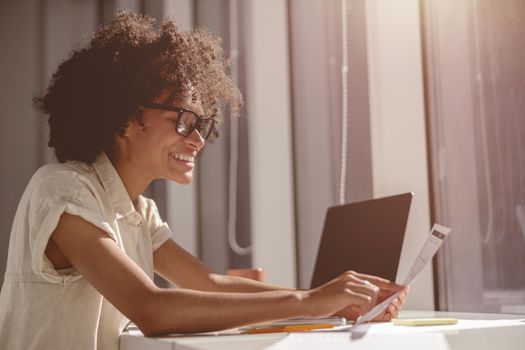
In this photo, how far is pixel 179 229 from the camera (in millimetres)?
2482

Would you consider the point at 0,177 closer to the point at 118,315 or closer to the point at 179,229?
the point at 179,229

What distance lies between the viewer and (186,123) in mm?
1433

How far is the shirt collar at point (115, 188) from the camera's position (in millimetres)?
1334

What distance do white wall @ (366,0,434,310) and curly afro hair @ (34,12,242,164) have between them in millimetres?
516

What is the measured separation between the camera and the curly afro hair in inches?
56.4

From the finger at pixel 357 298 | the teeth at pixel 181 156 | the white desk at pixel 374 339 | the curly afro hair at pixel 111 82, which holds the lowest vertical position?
the white desk at pixel 374 339

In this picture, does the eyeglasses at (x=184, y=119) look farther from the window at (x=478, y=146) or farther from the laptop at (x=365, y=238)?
the window at (x=478, y=146)

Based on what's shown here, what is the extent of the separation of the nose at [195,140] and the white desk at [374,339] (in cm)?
49

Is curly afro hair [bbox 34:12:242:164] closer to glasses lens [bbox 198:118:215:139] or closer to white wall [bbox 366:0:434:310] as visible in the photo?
glasses lens [bbox 198:118:215:139]

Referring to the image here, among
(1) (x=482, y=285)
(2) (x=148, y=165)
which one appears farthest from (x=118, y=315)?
(1) (x=482, y=285)

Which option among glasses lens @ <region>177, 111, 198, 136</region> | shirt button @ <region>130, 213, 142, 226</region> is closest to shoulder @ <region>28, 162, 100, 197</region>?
shirt button @ <region>130, 213, 142, 226</region>

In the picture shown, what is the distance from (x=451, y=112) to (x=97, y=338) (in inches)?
39.5

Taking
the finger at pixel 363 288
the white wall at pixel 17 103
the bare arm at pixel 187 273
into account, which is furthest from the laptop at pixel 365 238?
the white wall at pixel 17 103

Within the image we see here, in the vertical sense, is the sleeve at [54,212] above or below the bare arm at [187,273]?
above
